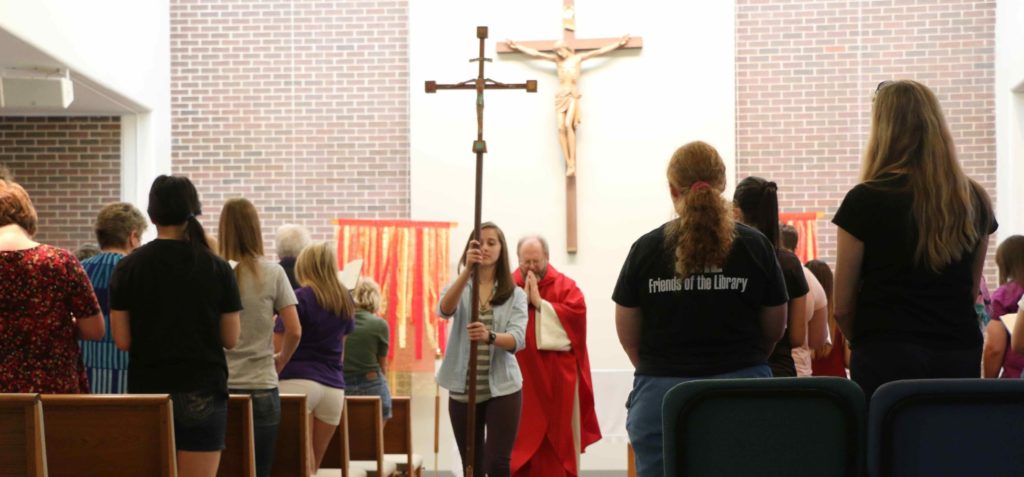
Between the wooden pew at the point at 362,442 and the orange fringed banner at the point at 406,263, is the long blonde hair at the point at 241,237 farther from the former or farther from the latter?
the orange fringed banner at the point at 406,263

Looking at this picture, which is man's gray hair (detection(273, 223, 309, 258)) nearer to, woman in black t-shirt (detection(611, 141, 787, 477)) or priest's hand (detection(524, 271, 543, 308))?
priest's hand (detection(524, 271, 543, 308))

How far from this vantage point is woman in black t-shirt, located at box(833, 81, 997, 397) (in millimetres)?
2969

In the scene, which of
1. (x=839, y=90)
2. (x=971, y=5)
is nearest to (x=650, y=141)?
(x=839, y=90)

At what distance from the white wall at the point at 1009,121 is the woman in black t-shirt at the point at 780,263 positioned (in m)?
6.00

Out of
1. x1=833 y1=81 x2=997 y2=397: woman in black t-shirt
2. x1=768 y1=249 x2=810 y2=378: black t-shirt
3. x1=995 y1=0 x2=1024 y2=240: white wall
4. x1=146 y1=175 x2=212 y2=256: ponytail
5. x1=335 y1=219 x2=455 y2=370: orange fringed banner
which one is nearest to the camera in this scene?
x1=833 y1=81 x2=997 y2=397: woman in black t-shirt

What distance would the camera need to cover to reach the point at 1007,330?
16.3 feet

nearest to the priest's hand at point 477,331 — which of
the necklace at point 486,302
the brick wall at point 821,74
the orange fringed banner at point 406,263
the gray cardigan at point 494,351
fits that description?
A: the gray cardigan at point 494,351

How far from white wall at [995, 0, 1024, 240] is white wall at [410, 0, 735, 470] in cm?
214

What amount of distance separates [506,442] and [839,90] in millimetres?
5710

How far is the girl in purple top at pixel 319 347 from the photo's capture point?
5578mm

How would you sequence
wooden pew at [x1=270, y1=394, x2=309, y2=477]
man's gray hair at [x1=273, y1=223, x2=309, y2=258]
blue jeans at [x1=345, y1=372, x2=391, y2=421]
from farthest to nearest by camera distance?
blue jeans at [x1=345, y1=372, x2=391, y2=421] < man's gray hair at [x1=273, y1=223, x2=309, y2=258] < wooden pew at [x1=270, y1=394, x2=309, y2=477]

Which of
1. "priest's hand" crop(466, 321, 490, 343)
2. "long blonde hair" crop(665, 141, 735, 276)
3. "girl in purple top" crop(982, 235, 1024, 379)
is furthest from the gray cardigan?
"long blonde hair" crop(665, 141, 735, 276)

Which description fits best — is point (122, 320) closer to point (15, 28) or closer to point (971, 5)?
point (15, 28)

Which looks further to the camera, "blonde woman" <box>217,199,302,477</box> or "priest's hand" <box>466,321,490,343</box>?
"priest's hand" <box>466,321,490,343</box>
